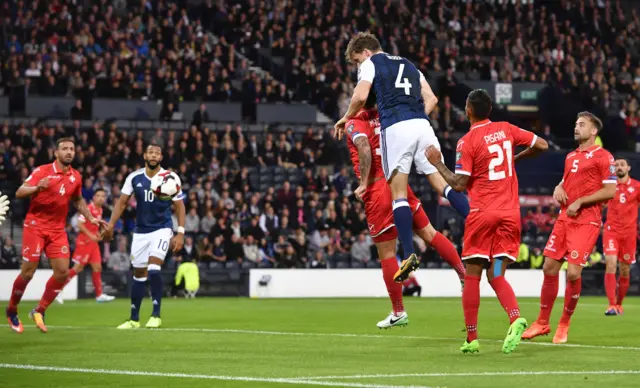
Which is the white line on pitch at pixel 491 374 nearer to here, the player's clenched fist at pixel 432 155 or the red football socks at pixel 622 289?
the player's clenched fist at pixel 432 155

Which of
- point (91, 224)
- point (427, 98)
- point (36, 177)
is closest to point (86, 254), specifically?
point (91, 224)

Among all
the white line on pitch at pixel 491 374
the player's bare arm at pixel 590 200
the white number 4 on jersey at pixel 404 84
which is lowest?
the white line on pitch at pixel 491 374

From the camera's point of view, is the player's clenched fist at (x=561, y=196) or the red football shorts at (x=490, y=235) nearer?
the red football shorts at (x=490, y=235)

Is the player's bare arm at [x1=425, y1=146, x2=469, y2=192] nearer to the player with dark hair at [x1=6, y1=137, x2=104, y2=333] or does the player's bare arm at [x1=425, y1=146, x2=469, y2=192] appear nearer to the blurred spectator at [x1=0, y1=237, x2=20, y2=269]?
the player with dark hair at [x1=6, y1=137, x2=104, y2=333]

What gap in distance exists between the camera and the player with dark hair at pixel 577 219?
41.9 feet

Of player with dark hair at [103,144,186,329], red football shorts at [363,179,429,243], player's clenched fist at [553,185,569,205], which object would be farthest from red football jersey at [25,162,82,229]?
player's clenched fist at [553,185,569,205]

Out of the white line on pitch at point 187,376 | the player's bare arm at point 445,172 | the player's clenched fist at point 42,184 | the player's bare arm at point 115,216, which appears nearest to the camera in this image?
the white line on pitch at point 187,376

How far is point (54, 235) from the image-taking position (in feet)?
50.0

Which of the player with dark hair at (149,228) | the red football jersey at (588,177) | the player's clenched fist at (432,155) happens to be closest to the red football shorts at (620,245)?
the red football jersey at (588,177)

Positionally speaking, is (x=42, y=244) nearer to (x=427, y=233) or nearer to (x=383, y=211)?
(x=383, y=211)

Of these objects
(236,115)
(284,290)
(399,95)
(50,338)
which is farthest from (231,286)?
(399,95)

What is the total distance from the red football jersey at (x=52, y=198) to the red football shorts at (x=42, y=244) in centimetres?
9

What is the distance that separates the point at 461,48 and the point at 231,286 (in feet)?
58.0

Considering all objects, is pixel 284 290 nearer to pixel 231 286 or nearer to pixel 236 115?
pixel 231 286
